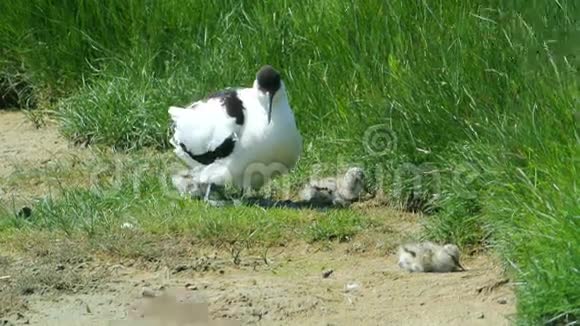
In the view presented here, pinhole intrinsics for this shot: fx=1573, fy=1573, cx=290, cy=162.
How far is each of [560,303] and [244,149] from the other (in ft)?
11.4

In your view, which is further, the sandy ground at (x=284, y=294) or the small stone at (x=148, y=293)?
the small stone at (x=148, y=293)

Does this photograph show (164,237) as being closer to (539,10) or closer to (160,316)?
(160,316)

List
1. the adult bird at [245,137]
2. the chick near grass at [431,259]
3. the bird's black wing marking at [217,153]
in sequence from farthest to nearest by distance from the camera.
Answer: the bird's black wing marking at [217,153] → the adult bird at [245,137] → the chick near grass at [431,259]

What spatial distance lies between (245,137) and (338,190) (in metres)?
0.69

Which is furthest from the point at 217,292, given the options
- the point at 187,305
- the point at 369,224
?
the point at 369,224

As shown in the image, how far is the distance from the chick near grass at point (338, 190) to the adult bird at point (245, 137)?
236mm

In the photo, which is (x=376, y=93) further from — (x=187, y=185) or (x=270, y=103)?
(x=187, y=185)

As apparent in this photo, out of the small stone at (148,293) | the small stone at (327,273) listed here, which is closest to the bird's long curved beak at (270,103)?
the small stone at (327,273)

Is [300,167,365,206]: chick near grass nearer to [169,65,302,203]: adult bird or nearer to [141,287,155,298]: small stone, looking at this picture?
[169,65,302,203]: adult bird

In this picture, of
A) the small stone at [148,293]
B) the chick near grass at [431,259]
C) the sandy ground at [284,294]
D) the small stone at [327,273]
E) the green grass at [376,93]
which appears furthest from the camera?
the small stone at [327,273]

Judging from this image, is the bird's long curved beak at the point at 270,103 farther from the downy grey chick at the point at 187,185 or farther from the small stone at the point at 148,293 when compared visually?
the small stone at the point at 148,293

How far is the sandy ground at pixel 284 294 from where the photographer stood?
7.90 m

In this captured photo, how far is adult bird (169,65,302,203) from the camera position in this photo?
10062 millimetres

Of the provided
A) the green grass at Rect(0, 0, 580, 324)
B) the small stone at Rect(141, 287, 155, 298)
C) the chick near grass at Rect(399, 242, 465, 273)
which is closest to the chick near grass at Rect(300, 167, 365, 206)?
the green grass at Rect(0, 0, 580, 324)
